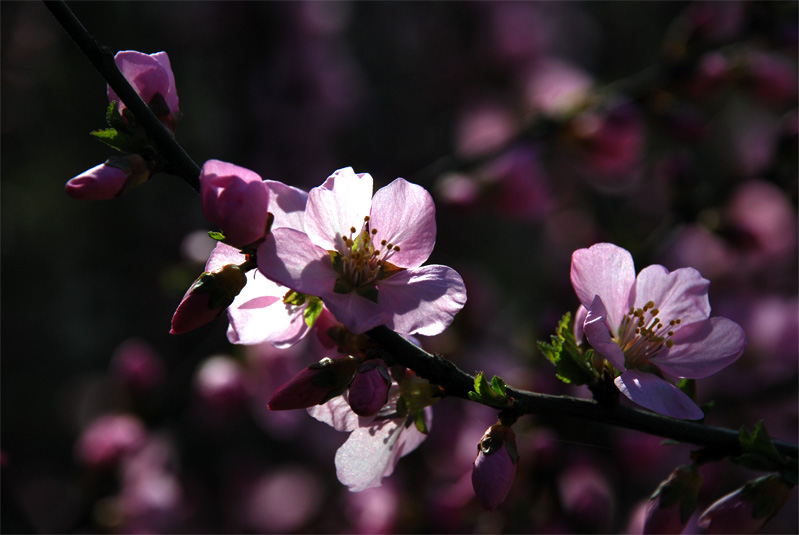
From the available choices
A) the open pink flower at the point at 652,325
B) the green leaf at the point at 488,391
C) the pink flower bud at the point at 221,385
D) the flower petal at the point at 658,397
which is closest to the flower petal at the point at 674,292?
the open pink flower at the point at 652,325

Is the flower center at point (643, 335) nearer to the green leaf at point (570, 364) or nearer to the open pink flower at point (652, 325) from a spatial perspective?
the open pink flower at point (652, 325)

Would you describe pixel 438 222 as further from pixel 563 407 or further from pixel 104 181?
pixel 104 181

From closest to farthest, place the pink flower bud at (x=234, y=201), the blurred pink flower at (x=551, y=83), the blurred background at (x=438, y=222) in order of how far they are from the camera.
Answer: the pink flower bud at (x=234, y=201) < the blurred background at (x=438, y=222) < the blurred pink flower at (x=551, y=83)

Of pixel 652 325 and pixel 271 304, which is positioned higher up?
pixel 271 304

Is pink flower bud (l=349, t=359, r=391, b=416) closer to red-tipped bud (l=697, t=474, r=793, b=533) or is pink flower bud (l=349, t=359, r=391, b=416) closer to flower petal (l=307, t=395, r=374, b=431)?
flower petal (l=307, t=395, r=374, b=431)

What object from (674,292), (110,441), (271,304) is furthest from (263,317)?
(110,441)

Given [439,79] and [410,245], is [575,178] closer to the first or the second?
[439,79]
